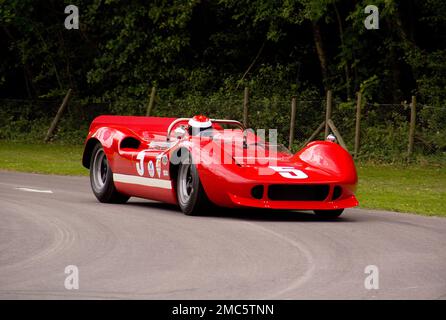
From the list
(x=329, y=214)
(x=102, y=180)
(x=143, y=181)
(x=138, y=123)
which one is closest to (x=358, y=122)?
(x=138, y=123)

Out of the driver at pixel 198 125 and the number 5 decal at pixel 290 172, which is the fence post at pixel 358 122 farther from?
the number 5 decal at pixel 290 172

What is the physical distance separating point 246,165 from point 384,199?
14.4 feet

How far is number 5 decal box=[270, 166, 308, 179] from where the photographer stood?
1234 cm

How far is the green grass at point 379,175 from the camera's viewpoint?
51.3ft

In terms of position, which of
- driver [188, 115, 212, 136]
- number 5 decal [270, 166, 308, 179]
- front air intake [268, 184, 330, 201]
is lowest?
front air intake [268, 184, 330, 201]

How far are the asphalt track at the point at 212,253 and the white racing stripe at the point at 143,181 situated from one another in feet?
1.09

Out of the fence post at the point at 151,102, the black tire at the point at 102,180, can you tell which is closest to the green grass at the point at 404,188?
the black tire at the point at 102,180

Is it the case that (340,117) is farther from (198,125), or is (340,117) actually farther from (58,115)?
(198,125)

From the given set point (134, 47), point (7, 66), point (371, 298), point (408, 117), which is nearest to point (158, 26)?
point (134, 47)

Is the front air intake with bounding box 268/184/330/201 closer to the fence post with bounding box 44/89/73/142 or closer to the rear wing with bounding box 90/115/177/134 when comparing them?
the rear wing with bounding box 90/115/177/134

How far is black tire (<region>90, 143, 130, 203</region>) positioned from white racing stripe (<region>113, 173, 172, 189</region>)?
17cm

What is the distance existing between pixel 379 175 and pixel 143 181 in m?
9.49

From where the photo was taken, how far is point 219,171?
12.3m

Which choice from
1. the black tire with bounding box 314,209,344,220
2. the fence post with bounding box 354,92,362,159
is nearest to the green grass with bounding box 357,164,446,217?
the fence post with bounding box 354,92,362,159
